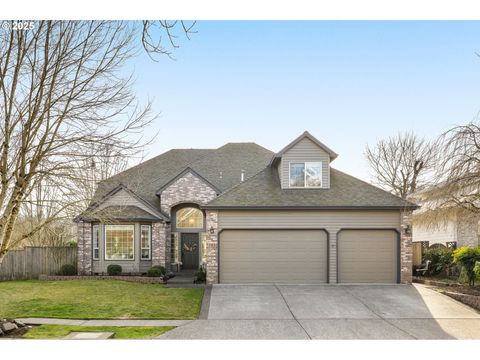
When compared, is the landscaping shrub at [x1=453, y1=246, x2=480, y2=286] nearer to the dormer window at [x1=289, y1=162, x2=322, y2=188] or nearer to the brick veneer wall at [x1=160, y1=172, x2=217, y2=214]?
the dormer window at [x1=289, y1=162, x2=322, y2=188]

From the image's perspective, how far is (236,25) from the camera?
7820 mm

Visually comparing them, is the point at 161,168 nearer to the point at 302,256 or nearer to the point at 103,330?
the point at 302,256

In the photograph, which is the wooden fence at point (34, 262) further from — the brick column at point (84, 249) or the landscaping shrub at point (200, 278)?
the landscaping shrub at point (200, 278)

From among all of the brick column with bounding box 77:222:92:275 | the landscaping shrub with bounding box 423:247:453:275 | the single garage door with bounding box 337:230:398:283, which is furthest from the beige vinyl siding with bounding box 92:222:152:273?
the landscaping shrub with bounding box 423:247:453:275

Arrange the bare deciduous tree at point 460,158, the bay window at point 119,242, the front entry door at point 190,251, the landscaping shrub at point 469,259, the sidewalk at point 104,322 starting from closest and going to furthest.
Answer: the sidewalk at point 104,322 < the bare deciduous tree at point 460,158 < the landscaping shrub at point 469,259 < the bay window at point 119,242 < the front entry door at point 190,251

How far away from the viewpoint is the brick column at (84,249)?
16531 millimetres

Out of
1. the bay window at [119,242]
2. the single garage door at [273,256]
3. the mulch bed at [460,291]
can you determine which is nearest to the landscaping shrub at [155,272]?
the bay window at [119,242]

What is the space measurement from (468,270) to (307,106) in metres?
7.27

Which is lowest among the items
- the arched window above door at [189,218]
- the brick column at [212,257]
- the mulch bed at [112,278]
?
the mulch bed at [112,278]

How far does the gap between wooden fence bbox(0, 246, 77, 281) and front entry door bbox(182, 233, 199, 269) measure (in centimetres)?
435

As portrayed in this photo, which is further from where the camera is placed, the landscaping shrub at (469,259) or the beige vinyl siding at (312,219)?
the beige vinyl siding at (312,219)

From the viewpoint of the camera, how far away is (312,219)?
13.9m

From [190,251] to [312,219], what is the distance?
6.33m

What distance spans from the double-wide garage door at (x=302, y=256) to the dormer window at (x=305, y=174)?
173 centimetres
